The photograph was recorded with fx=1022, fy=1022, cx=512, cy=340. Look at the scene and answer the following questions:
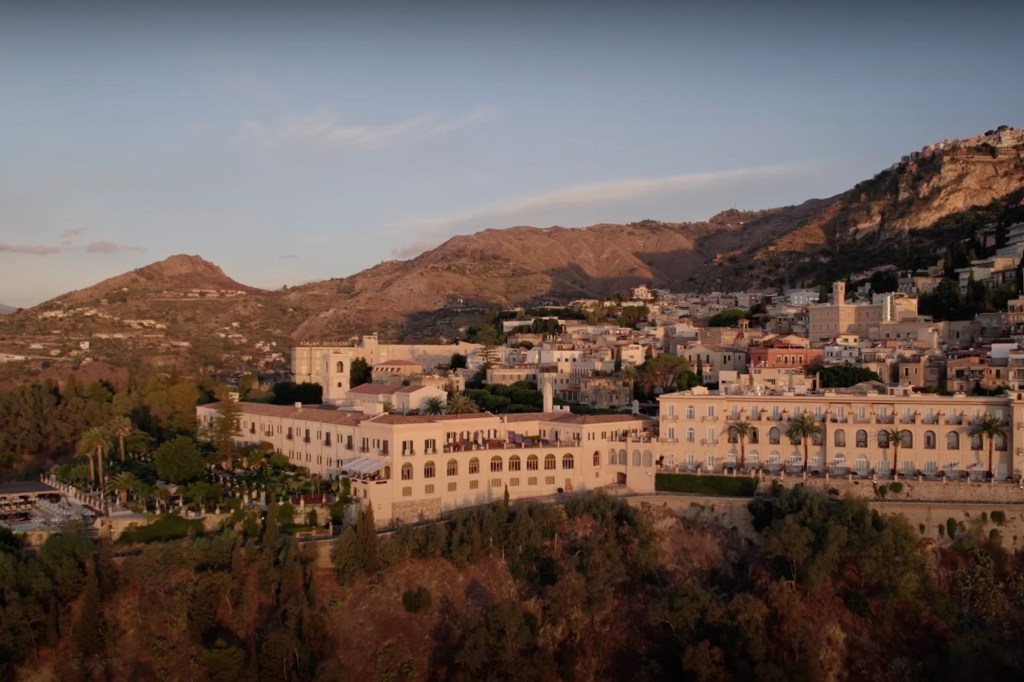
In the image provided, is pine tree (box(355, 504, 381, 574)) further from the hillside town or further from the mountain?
the mountain

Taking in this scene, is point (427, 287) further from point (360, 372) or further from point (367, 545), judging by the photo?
→ point (367, 545)

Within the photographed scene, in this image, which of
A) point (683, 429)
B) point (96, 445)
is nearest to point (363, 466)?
point (683, 429)

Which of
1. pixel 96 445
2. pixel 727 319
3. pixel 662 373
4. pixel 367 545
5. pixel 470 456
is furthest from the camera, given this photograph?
pixel 727 319

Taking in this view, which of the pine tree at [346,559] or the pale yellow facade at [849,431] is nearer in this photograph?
the pine tree at [346,559]

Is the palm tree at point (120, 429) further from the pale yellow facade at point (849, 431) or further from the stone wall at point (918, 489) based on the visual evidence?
the stone wall at point (918, 489)

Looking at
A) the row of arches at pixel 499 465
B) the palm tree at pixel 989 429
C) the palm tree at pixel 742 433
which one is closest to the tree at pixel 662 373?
the palm tree at pixel 742 433

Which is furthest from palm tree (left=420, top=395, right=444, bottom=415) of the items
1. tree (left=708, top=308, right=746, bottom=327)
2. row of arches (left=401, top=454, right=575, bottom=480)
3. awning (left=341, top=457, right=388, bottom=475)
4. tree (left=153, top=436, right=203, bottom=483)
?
tree (left=708, top=308, right=746, bottom=327)
